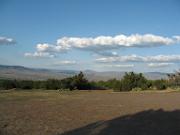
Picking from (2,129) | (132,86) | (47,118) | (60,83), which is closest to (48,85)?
(60,83)

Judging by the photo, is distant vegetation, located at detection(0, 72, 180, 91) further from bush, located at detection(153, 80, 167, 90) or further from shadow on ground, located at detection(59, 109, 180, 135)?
shadow on ground, located at detection(59, 109, 180, 135)

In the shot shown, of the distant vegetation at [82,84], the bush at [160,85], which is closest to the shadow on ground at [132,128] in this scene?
the distant vegetation at [82,84]

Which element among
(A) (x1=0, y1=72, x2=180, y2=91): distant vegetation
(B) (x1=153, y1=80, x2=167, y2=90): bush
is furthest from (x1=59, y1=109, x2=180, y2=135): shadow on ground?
(B) (x1=153, y1=80, x2=167, y2=90): bush

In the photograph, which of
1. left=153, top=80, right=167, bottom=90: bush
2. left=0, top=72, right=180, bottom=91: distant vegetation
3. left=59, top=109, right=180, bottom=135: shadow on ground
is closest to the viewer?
left=59, top=109, right=180, bottom=135: shadow on ground

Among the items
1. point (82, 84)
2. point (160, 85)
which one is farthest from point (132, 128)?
point (160, 85)

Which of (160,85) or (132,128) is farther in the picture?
(160,85)

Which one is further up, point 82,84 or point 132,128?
point 82,84

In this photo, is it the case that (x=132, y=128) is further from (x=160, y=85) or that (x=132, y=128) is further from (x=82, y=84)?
(x=160, y=85)

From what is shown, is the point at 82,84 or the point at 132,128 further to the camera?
the point at 82,84

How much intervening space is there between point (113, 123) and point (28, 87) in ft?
191

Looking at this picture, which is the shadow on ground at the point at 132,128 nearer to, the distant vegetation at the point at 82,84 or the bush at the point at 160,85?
the distant vegetation at the point at 82,84

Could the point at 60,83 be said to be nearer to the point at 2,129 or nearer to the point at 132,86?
the point at 132,86

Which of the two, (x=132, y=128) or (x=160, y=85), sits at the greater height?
(x=160, y=85)

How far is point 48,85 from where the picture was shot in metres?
79.1
